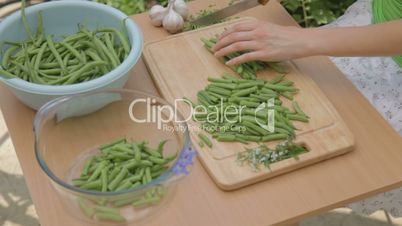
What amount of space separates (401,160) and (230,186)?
40 cm

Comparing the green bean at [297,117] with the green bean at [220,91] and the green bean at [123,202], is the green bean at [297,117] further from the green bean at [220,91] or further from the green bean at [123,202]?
the green bean at [123,202]

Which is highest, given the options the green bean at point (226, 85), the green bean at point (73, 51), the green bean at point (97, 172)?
the green bean at point (73, 51)

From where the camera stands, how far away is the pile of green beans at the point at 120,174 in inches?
41.1

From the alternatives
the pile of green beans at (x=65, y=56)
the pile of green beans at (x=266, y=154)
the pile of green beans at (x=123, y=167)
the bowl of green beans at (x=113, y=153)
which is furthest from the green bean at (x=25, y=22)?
the pile of green beans at (x=266, y=154)

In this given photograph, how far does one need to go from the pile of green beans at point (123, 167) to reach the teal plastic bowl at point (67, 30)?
0.48 ft

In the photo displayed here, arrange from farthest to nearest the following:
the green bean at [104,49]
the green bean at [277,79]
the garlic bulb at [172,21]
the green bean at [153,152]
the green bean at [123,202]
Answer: the garlic bulb at [172,21], the green bean at [277,79], the green bean at [104,49], the green bean at [153,152], the green bean at [123,202]

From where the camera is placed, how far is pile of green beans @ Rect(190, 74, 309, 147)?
1.22m

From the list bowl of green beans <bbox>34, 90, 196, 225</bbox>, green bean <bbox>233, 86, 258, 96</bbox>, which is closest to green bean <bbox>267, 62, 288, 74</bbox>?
green bean <bbox>233, 86, 258, 96</bbox>

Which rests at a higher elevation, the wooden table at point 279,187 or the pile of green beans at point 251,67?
the pile of green beans at point 251,67

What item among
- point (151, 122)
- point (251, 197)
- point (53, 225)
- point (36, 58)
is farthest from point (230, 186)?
point (36, 58)

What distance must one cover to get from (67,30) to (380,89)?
83cm

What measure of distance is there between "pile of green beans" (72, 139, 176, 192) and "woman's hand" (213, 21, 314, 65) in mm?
347

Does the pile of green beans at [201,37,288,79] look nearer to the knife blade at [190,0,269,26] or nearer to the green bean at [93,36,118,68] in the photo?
the knife blade at [190,0,269,26]

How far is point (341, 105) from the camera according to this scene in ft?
4.47
